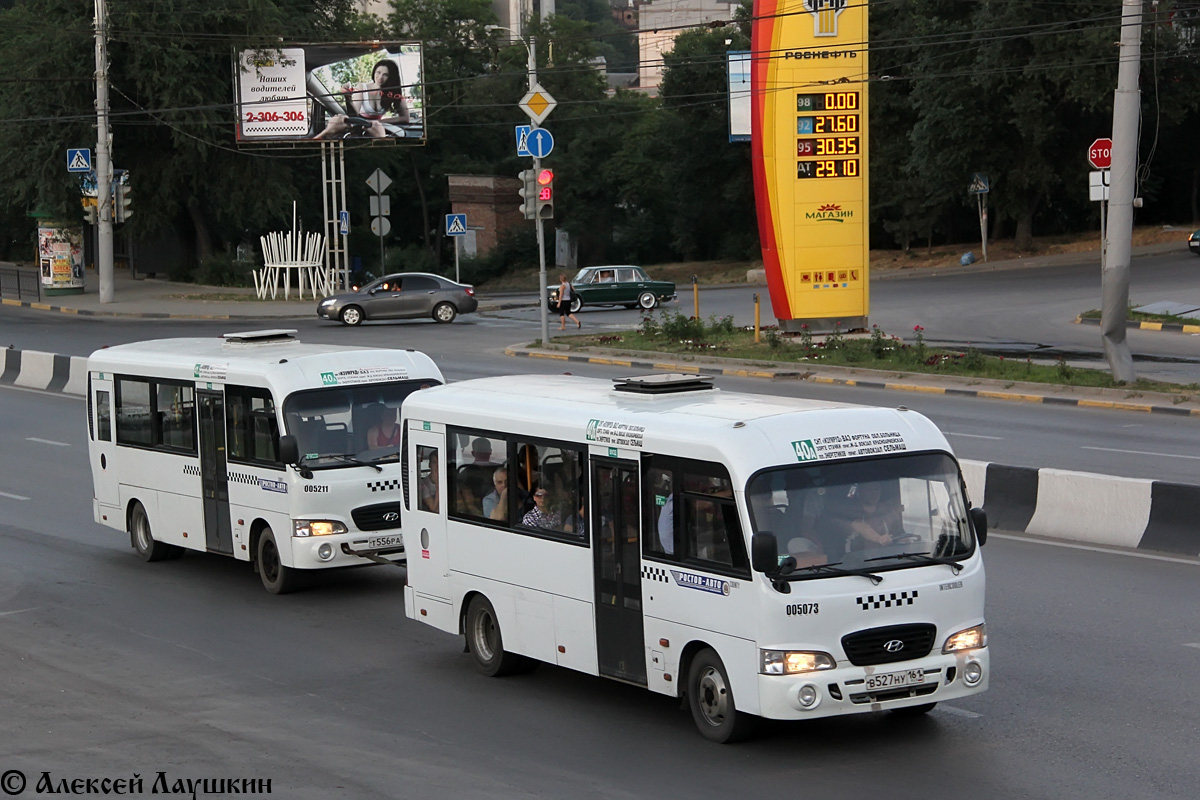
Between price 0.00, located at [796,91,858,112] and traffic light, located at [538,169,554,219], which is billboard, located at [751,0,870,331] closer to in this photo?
price 0.00, located at [796,91,858,112]

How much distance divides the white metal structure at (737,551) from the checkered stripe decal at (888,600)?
0.05 feet

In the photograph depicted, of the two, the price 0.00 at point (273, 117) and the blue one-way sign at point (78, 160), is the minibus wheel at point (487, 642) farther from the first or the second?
the price 0.00 at point (273, 117)

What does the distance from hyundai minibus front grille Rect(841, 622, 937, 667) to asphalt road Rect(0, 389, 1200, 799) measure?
1.90ft

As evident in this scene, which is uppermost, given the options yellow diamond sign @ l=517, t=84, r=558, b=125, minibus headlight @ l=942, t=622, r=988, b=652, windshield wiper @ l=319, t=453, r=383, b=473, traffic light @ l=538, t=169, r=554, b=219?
yellow diamond sign @ l=517, t=84, r=558, b=125

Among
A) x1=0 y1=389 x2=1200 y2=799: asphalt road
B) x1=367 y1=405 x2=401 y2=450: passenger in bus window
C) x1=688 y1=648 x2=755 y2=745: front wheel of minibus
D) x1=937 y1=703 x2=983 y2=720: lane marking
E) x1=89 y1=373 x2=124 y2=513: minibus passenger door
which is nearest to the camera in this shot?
x1=0 y1=389 x2=1200 y2=799: asphalt road

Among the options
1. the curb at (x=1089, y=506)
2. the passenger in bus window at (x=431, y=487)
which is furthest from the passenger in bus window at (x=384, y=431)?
the curb at (x=1089, y=506)

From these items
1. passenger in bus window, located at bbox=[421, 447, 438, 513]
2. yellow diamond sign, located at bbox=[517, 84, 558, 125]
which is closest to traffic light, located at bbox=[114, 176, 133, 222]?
yellow diamond sign, located at bbox=[517, 84, 558, 125]

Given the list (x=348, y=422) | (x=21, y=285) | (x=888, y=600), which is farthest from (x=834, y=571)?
(x=21, y=285)

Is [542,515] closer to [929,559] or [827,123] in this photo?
[929,559]

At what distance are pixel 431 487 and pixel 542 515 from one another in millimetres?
1503

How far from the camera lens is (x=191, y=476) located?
15.3 m

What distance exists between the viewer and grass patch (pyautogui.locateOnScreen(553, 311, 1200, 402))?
88.3 feet

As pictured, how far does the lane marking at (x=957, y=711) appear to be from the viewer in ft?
31.2

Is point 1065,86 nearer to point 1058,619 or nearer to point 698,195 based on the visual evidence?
point 698,195
